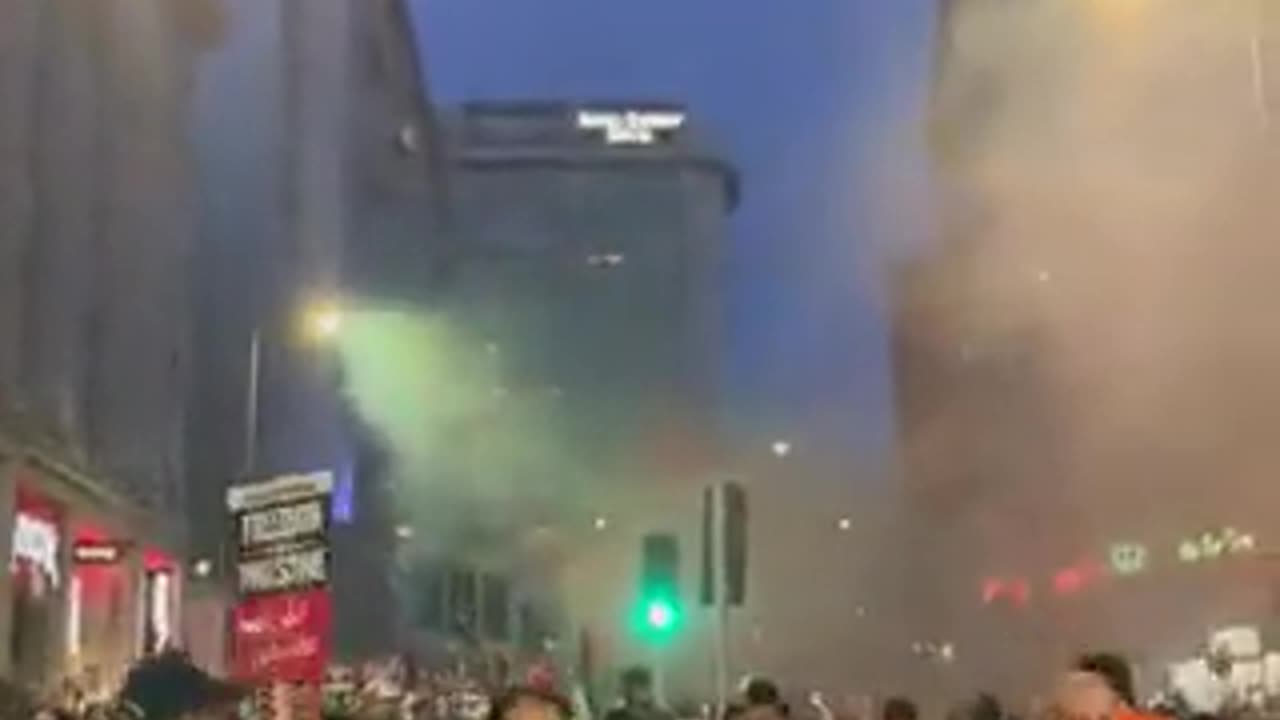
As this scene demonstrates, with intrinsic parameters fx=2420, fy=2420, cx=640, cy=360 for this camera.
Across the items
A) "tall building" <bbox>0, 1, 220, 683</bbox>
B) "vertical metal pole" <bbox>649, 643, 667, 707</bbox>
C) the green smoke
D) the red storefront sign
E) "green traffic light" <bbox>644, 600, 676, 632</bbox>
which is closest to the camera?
the red storefront sign

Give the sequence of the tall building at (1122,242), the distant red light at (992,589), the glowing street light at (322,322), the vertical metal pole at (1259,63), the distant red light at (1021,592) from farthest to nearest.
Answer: the glowing street light at (322,322) < the distant red light at (992,589) < the distant red light at (1021,592) < the tall building at (1122,242) < the vertical metal pole at (1259,63)

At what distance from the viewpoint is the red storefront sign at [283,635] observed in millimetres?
5777

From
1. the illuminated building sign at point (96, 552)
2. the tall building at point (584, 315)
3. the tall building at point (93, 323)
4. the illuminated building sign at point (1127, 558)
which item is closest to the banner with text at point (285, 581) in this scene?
the illuminated building sign at point (1127, 558)

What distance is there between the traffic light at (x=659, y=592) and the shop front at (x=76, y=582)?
4.56 m

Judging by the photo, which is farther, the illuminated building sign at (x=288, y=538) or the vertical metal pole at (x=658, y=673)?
the vertical metal pole at (x=658, y=673)

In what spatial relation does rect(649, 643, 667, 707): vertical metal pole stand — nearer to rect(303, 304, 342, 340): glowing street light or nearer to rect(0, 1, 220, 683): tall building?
rect(0, 1, 220, 683): tall building

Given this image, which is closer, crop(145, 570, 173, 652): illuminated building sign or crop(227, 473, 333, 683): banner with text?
crop(227, 473, 333, 683): banner with text

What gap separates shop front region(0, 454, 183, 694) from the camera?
15766 millimetres

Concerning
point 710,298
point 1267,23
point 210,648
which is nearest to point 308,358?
point 210,648

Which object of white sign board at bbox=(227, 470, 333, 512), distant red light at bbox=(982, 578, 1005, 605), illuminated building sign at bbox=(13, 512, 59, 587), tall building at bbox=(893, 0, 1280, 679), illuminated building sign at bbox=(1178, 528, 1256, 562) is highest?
tall building at bbox=(893, 0, 1280, 679)

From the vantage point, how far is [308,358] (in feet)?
114

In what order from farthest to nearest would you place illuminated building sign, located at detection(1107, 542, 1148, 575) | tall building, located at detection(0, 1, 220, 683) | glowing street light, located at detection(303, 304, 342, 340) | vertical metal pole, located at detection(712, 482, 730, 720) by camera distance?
glowing street light, located at detection(303, 304, 342, 340)
tall building, located at detection(0, 1, 220, 683)
illuminated building sign, located at detection(1107, 542, 1148, 575)
vertical metal pole, located at detection(712, 482, 730, 720)

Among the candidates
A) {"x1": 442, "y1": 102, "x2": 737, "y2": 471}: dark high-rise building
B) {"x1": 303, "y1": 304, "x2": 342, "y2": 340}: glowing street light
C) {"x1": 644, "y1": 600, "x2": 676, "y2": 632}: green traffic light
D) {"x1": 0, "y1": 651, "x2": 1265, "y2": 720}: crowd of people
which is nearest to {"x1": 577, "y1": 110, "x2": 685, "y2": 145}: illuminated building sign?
{"x1": 442, "y1": 102, "x2": 737, "y2": 471}: dark high-rise building

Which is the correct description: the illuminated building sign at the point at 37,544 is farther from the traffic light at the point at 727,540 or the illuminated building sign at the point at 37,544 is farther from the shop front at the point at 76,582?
the traffic light at the point at 727,540
